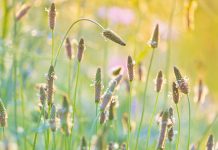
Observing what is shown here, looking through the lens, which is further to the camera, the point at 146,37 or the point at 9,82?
the point at 146,37

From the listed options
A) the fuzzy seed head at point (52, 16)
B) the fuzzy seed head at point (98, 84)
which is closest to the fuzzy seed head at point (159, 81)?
the fuzzy seed head at point (98, 84)

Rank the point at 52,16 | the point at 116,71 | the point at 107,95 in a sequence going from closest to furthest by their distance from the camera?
1. the point at 107,95
2. the point at 52,16
3. the point at 116,71

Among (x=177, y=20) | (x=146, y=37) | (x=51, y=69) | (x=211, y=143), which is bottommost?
(x=211, y=143)

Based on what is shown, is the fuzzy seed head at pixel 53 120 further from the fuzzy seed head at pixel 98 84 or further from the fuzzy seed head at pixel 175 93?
the fuzzy seed head at pixel 175 93

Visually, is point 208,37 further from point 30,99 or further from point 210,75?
point 30,99

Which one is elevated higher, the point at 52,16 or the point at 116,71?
the point at 52,16

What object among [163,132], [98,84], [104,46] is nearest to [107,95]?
[98,84]

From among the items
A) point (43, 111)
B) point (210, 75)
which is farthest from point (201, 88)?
point (210, 75)

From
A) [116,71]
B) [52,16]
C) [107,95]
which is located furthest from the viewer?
[116,71]

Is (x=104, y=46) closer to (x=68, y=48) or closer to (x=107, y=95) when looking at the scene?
(x=68, y=48)
